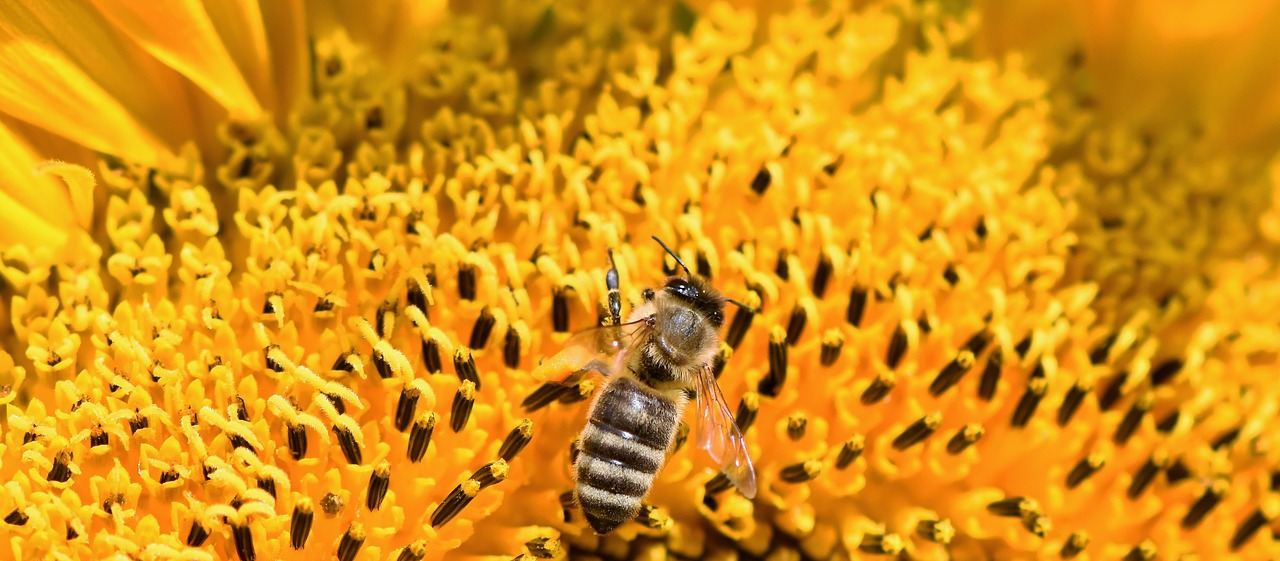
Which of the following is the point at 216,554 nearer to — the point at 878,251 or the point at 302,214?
the point at 302,214

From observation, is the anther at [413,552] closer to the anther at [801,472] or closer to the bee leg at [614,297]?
the bee leg at [614,297]

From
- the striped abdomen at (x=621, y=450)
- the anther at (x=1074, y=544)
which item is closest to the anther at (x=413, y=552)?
the striped abdomen at (x=621, y=450)

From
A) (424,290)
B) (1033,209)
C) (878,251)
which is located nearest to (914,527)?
(878,251)

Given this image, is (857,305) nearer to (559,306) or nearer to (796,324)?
(796,324)

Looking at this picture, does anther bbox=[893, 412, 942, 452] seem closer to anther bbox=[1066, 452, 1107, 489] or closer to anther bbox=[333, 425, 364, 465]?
anther bbox=[1066, 452, 1107, 489]

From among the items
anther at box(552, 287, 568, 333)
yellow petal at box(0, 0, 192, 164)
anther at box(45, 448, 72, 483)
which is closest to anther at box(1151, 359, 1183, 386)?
anther at box(552, 287, 568, 333)

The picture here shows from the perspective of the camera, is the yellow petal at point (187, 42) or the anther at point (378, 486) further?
the yellow petal at point (187, 42)
